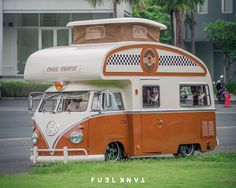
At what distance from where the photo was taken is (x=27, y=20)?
58281mm

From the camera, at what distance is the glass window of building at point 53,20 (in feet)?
190

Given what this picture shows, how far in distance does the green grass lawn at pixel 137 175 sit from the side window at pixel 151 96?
108 inches

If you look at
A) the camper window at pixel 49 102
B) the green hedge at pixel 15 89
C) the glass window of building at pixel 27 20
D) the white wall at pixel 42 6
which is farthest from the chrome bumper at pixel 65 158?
the glass window of building at pixel 27 20

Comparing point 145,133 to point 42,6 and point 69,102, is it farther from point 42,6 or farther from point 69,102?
point 42,6

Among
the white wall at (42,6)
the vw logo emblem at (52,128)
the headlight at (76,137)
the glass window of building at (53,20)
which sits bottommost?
the headlight at (76,137)

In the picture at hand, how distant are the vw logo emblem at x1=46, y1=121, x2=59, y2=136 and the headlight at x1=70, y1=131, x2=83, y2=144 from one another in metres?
0.40

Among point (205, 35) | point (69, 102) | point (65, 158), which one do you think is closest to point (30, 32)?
point (205, 35)

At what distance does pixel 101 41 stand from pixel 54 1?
33.3m

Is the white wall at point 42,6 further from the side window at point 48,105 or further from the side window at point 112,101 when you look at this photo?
the side window at point 112,101

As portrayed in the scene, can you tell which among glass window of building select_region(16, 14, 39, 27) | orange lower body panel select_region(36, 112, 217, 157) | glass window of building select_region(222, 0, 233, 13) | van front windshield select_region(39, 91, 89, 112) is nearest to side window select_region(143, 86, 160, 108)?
orange lower body panel select_region(36, 112, 217, 157)

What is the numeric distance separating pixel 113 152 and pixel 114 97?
4.13 ft

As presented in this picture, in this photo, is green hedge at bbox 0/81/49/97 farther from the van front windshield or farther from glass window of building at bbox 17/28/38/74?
the van front windshield

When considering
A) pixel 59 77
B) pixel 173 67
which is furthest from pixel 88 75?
pixel 173 67

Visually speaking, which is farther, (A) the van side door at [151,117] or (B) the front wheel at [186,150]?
(B) the front wheel at [186,150]
